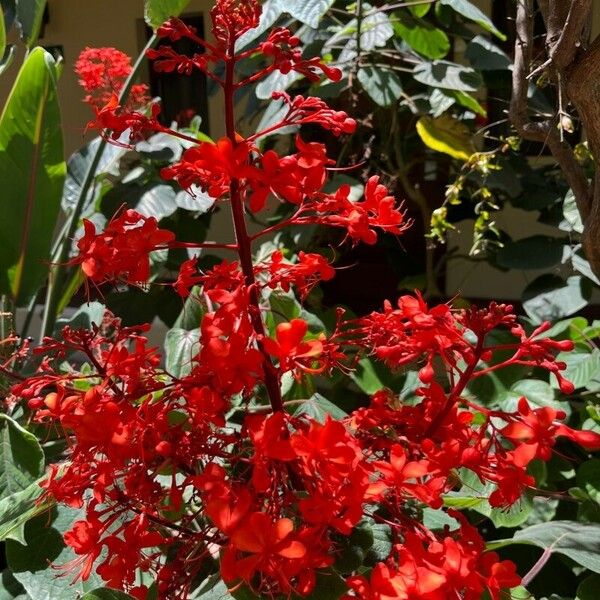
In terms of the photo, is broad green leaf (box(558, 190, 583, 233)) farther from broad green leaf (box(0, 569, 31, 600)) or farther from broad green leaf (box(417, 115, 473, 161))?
broad green leaf (box(0, 569, 31, 600))

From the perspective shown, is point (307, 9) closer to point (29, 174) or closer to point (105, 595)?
point (29, 174)

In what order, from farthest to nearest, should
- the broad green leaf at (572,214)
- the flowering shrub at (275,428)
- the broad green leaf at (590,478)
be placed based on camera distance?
the broad green leaf at (572,214), the broad green leaf at (590,478), the flowering shrub at (275,428)

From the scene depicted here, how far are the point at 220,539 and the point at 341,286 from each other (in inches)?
71.6

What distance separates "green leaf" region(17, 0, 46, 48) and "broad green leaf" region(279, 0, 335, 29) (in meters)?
0.46

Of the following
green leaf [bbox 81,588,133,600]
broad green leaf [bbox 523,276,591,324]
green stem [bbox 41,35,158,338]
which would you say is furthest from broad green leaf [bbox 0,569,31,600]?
broad green leaf [bbox 523,276,591,324]

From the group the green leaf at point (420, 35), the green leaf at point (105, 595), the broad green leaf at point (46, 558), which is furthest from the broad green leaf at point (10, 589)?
the green leaf at point (420, 35)

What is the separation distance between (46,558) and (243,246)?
0.43m

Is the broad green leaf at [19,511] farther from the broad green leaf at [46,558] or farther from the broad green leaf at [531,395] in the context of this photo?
the broad green leaf at [531,395]

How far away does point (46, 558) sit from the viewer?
707 mm

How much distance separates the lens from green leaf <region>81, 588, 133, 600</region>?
0.56 meters

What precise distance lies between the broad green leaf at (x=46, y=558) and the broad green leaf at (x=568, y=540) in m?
0.43

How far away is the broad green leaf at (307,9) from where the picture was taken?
1.09 m

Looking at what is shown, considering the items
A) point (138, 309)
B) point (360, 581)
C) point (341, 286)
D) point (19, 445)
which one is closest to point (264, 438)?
point (360, 581)

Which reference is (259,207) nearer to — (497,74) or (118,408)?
(118,408)
